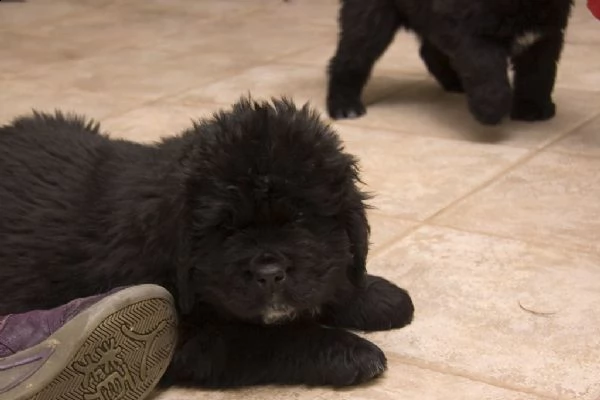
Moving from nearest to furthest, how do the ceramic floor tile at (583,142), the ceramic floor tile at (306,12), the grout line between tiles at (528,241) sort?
the grout line between tiles at (528,241), the ceramic floor tile at (583,142), the ceramic floor tile at (306,12)

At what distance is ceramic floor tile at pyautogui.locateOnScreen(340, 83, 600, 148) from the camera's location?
3.45 m

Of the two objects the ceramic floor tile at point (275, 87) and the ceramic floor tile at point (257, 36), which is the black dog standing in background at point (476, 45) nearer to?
the ceramic floor tile at point (275, 87)

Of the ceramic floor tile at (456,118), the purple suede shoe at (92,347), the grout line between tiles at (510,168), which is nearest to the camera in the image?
the purple suede shoe at (92,347)

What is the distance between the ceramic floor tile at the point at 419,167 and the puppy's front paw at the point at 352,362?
0.89 m

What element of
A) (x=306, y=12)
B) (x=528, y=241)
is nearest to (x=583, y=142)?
(x=528, y=241)

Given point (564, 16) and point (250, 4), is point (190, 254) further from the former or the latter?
point (250, 4)

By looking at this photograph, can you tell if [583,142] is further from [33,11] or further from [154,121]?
[33,11]

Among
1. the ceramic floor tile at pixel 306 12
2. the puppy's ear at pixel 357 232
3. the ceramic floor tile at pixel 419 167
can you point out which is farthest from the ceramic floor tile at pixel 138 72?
the puppy's ear at pixel 357 232

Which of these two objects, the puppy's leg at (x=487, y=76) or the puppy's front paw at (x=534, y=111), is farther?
the puppy's front paw at (x=534, y=111)

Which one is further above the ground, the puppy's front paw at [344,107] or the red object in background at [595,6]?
the red object in background at [595,6]

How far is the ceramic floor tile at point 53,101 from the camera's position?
12.7 feet

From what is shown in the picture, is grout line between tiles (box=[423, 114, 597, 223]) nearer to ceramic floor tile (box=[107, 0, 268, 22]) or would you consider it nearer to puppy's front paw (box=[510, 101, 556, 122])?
puppy's front paw (box=[510, 101, 556, 122])

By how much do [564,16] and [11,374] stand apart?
2.37m

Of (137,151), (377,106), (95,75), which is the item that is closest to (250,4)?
(95,75)
